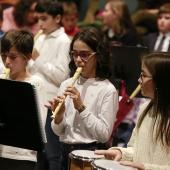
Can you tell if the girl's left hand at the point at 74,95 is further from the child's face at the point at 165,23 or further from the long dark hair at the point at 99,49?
the child's face at the point at 165,23

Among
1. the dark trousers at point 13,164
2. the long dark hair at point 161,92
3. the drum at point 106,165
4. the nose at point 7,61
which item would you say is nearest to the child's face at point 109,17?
the nose at point 7,61

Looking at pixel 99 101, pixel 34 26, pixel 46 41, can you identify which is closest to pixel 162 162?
pixel 99 101

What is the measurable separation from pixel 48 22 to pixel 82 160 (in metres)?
1.77

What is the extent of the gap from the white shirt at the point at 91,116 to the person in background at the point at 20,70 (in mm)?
139

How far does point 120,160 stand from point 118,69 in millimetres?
1666

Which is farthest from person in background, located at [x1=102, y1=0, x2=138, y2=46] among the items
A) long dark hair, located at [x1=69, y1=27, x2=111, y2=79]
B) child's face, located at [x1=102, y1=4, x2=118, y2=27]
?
long dark hair, located at [x1=69, y1=27, x2=111, y2=79]

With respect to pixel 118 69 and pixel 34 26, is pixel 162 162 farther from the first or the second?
pixel 34 26

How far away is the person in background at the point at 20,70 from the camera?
290 cm

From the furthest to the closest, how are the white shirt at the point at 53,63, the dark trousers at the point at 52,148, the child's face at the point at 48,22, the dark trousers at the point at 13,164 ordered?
the child's face at the point at 48,22
the white shirt at the point at 53,63
the dark trousers at the point at 52,148
the dark trousers at the point at 13,164

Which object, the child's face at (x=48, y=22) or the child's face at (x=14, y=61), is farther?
the child's face at (x=48, y=22)

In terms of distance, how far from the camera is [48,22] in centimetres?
424

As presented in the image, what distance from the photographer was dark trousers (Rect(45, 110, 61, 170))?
3867mm

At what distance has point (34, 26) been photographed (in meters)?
5.29

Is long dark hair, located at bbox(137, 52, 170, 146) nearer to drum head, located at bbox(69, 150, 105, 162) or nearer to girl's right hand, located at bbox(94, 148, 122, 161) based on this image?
girl's right hand, located at bbox(94, 148, 122, 161)
